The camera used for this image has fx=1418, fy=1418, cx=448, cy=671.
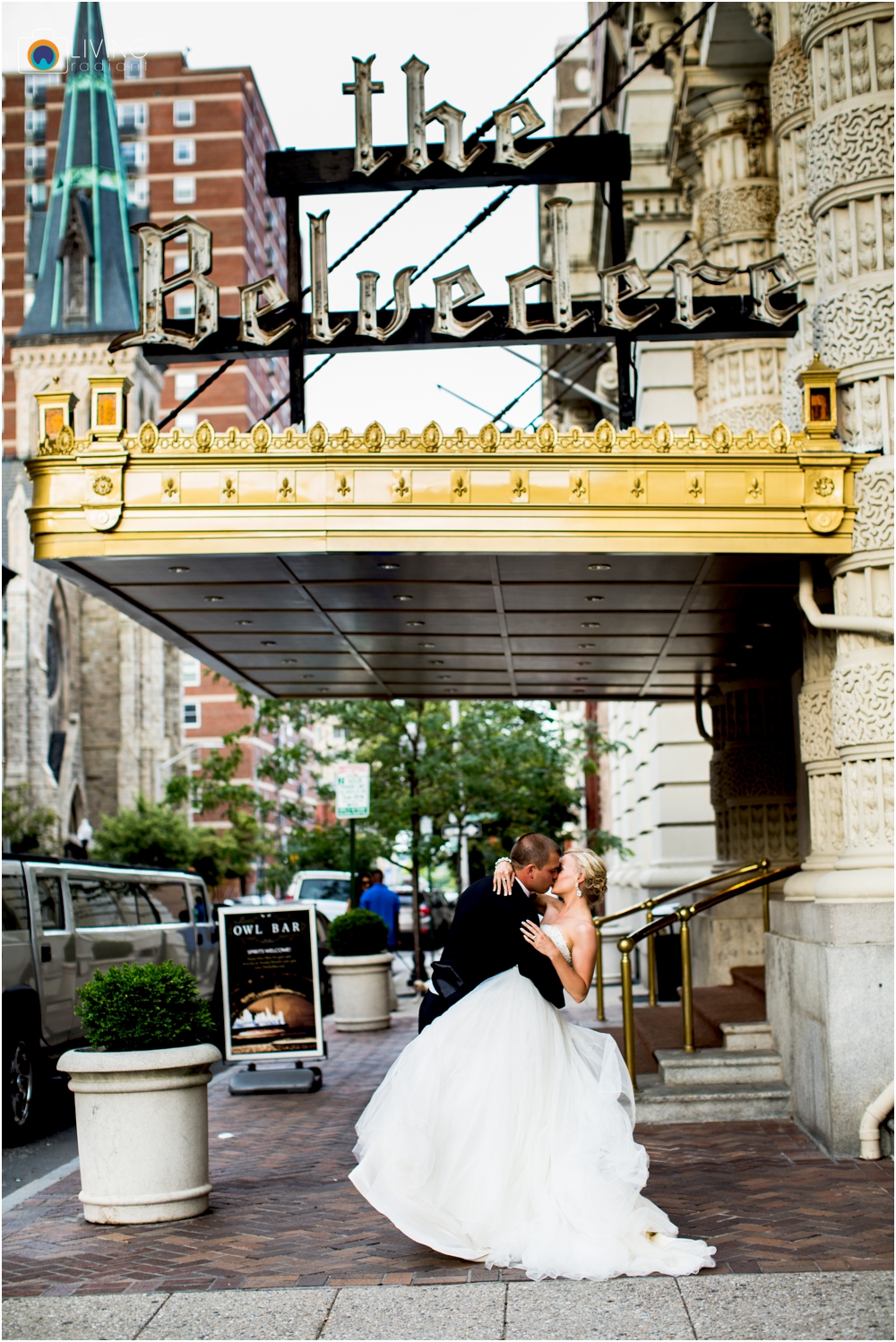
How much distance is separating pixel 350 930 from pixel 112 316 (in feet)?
241

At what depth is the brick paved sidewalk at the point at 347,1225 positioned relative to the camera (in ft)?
20.2

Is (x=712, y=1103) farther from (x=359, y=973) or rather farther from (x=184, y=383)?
(x=184, y=383)

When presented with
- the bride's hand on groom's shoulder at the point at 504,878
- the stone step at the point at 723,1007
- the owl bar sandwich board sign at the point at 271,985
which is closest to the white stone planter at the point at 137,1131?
the bride's hand on groom's shoulder at the point at 504,878

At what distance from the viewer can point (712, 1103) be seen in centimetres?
972

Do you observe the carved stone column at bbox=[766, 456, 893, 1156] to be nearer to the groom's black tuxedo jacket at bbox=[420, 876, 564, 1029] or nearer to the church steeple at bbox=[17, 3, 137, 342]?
the groom's black tuxedo jacket at bbox=[420, 876, 564, 1029]

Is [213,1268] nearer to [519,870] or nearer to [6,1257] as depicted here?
[6,1257]

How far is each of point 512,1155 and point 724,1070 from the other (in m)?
4.30

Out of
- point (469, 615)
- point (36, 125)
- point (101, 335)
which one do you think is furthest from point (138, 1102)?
point (36, 125)

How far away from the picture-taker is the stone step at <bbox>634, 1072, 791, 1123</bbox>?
970cm

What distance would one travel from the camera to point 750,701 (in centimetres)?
1410

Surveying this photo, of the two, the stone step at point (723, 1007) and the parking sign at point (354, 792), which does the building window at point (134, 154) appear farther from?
the stone step at point (723, 1007)

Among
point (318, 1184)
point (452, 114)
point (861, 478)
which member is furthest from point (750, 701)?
point (318, 1184)

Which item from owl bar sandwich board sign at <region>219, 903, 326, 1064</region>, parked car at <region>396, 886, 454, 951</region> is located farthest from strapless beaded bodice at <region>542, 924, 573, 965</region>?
parked car at <region>396, 886, 454, 951</region>

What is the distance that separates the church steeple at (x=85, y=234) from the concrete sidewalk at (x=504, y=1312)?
270 ft
